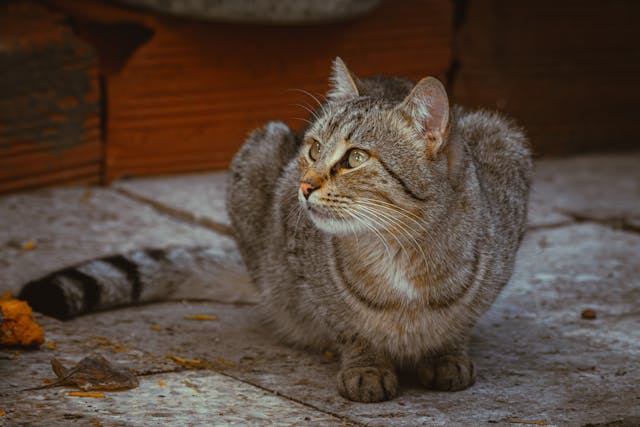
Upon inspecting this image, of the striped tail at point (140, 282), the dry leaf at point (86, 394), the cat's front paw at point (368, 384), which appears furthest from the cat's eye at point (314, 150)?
the striped tail at point (140, 282)

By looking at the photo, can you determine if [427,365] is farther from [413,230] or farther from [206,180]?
[206,180]

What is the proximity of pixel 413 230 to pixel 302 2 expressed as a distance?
2.58m

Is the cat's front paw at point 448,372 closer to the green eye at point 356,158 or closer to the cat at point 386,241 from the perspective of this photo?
the cat at point 386,241

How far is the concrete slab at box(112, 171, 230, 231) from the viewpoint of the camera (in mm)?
5277

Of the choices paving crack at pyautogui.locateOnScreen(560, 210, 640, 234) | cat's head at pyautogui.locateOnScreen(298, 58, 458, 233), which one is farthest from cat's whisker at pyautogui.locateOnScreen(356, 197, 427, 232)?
paving crack at pyautogui.locateOnScreen(560, 210, 640, 234)

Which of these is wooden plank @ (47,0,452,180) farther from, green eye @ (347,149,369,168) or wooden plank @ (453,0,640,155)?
green eye @ (347,149,369,168)

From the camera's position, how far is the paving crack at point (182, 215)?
507cm

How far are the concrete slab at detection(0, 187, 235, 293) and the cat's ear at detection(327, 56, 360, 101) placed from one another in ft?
4.10

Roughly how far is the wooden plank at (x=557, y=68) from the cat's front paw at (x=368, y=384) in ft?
11.5

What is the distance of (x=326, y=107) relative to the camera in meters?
3.47

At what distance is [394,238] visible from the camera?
3094 mm

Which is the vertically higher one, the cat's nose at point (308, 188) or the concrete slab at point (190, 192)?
the cat's nose at point (308, 188)

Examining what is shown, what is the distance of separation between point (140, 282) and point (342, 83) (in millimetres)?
1261

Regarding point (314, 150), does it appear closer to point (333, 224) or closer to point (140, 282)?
point (333, 224)
